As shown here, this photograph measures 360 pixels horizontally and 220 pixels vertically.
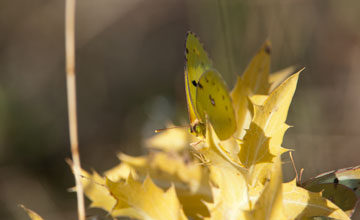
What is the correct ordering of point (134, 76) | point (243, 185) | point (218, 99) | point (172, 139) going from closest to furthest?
point (243, 185)
point (218, 99)
point (172, 139)
point (134, 76)

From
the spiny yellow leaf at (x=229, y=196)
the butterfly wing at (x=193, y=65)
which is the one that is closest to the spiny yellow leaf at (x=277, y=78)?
the butterfly wing at (x=193, y=65)

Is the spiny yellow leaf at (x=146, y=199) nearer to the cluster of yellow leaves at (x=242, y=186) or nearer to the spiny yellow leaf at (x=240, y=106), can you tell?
the cluster of yellow leaves at (x=242, y=186)

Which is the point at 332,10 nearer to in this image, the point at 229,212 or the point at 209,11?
the point at 209,11

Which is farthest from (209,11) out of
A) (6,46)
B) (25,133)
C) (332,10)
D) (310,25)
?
(6,46)

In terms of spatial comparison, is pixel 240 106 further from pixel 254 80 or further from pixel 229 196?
pixel 229 196

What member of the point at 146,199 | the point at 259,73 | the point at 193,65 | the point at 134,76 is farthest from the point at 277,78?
the point at 134,76

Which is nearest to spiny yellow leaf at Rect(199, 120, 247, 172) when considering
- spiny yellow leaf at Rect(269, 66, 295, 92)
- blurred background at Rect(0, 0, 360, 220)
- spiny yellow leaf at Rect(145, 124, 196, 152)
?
spiny yellow leaf at Rect(269, 66, 295, 92)
